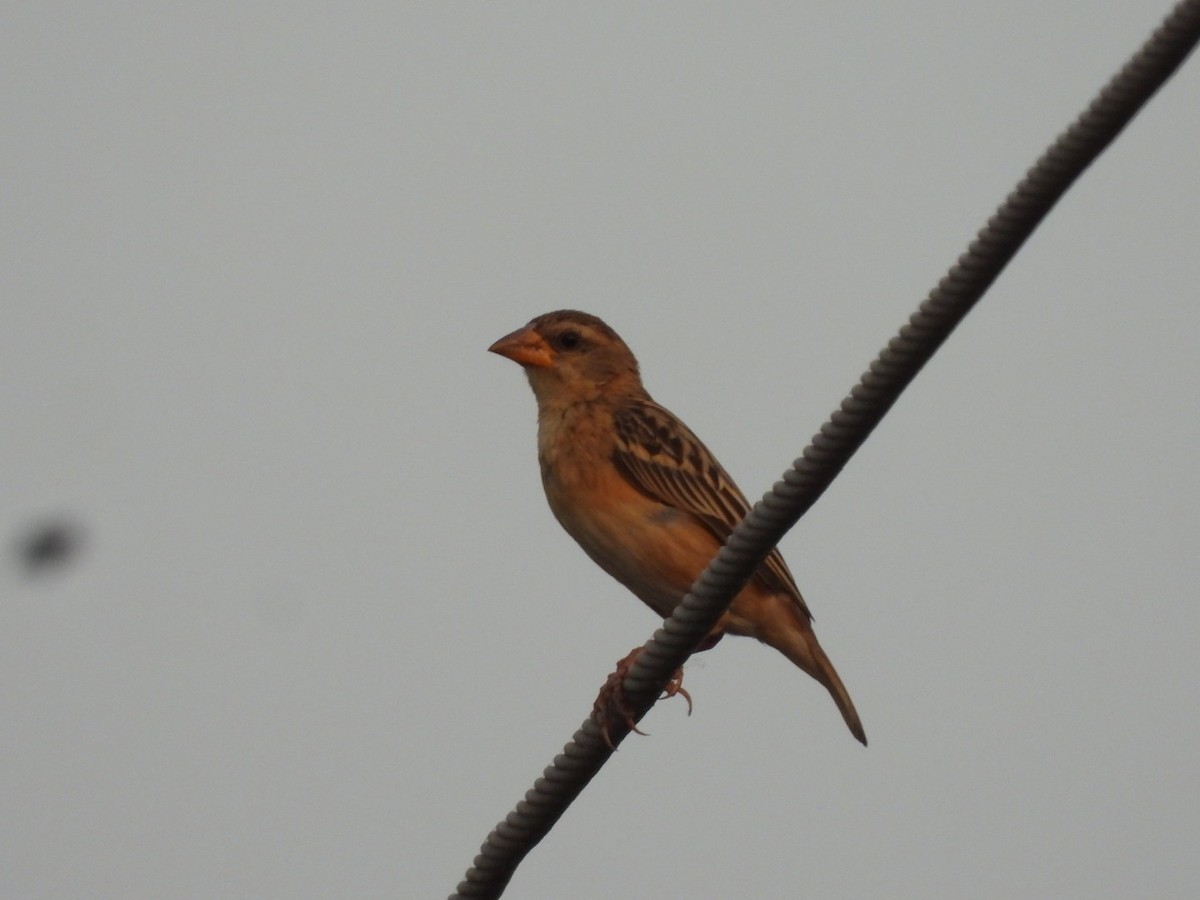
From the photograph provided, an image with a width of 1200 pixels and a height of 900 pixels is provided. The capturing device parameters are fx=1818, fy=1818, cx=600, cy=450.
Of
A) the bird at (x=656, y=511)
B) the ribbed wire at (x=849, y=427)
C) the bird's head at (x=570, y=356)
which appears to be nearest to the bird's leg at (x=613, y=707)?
the ribbed wire at (x=849, y=427)

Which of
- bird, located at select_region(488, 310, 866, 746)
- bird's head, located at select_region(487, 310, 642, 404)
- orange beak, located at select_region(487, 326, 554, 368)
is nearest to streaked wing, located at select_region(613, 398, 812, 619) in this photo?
bird, located at select_region(488, 310, 866, 746)

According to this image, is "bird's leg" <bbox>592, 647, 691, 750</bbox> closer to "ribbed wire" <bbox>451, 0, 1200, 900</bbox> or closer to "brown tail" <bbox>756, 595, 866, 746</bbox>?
"ribbed wire" <bbox>451, 0, 1200, 900</bbox>

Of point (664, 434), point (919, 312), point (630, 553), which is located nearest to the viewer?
point (919, 312)

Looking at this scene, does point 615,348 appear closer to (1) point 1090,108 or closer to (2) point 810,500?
(2) point 810,500

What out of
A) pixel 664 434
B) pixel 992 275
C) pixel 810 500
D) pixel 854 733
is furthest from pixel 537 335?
pixel 992 275

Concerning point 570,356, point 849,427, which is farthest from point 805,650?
point 849,427

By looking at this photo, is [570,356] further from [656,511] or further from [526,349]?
[656,511]

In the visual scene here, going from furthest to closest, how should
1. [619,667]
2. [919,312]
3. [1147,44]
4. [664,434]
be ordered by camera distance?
1. [664,434]
2. [619,667]
3. [919,312]
4. [1147,44]

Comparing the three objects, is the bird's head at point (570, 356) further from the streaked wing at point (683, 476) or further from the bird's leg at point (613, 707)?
the bird's leg at point (613, 707)
